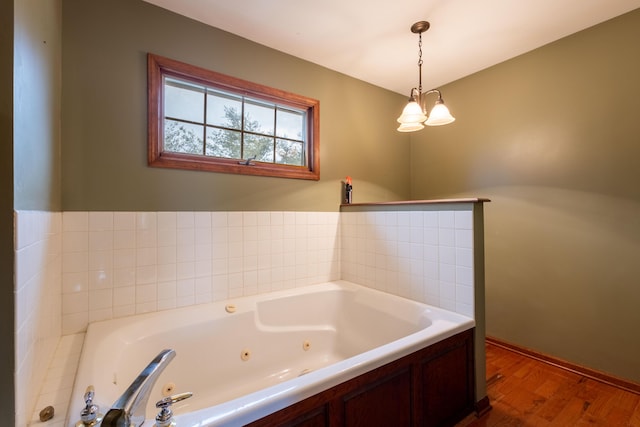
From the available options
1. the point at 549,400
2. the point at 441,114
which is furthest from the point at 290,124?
the point at 549,400

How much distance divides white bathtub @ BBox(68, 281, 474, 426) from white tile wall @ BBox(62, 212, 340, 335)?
0.34ft

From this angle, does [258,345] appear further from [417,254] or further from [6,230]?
[6,230]

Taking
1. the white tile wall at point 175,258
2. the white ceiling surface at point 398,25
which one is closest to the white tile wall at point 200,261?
the white tile wall at point 175,258

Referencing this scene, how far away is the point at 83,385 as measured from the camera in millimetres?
940

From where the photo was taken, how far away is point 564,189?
1.96 metres

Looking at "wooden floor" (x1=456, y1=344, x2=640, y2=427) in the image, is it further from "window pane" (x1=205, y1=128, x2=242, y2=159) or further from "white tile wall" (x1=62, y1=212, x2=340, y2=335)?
"window pane" (x1=205, y1=128, x2=242, y2=159)

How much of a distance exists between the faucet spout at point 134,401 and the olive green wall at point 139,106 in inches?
44.2

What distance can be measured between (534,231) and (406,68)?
5.57 feet

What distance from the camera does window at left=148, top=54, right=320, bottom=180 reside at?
1684 mm

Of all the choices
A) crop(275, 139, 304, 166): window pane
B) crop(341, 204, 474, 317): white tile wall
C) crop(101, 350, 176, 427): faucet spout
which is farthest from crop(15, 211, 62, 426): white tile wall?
crop(341, 204, 474, 317): white tile wall

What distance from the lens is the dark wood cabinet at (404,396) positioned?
97 cm

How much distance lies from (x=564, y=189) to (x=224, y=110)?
8.16 feet

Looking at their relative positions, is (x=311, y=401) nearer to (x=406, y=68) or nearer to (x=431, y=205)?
(x=431, y=205)

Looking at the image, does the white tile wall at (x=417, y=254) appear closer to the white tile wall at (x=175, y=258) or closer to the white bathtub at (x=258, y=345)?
the white bathtub at (x=258, y=345)
